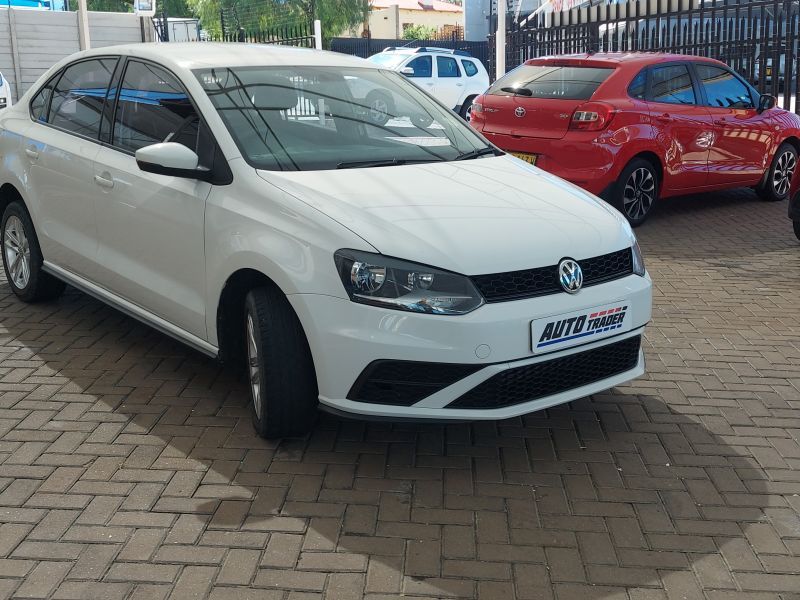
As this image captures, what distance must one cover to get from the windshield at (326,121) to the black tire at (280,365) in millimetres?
676

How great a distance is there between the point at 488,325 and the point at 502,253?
0.32 metres

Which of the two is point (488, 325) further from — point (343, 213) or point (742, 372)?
point (742, 372)

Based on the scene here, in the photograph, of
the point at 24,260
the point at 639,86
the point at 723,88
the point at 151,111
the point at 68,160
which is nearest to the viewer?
the point at 151,111

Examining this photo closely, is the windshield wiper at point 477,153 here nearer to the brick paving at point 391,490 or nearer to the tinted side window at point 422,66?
the brick paving at point 391,490

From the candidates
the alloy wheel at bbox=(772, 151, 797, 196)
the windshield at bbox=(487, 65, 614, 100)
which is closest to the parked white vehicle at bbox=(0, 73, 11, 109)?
the windshield at bbox=(487, 65, 614, 100)

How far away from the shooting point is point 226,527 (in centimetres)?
356

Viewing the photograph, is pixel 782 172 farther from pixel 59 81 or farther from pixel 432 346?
pixel 432 346

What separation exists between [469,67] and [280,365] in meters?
19.1

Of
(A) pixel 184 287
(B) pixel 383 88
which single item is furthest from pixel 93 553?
(B) pixel 383 88

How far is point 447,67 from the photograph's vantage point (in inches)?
854

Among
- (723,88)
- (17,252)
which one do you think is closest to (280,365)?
(17,252)

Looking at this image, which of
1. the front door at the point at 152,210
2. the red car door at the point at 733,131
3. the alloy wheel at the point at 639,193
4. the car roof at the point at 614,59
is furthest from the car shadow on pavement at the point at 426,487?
the red car door at the point at 733,131

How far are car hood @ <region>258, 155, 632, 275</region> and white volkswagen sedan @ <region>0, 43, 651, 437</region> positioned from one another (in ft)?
0.03

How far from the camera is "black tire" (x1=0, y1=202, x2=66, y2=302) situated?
6.14m
